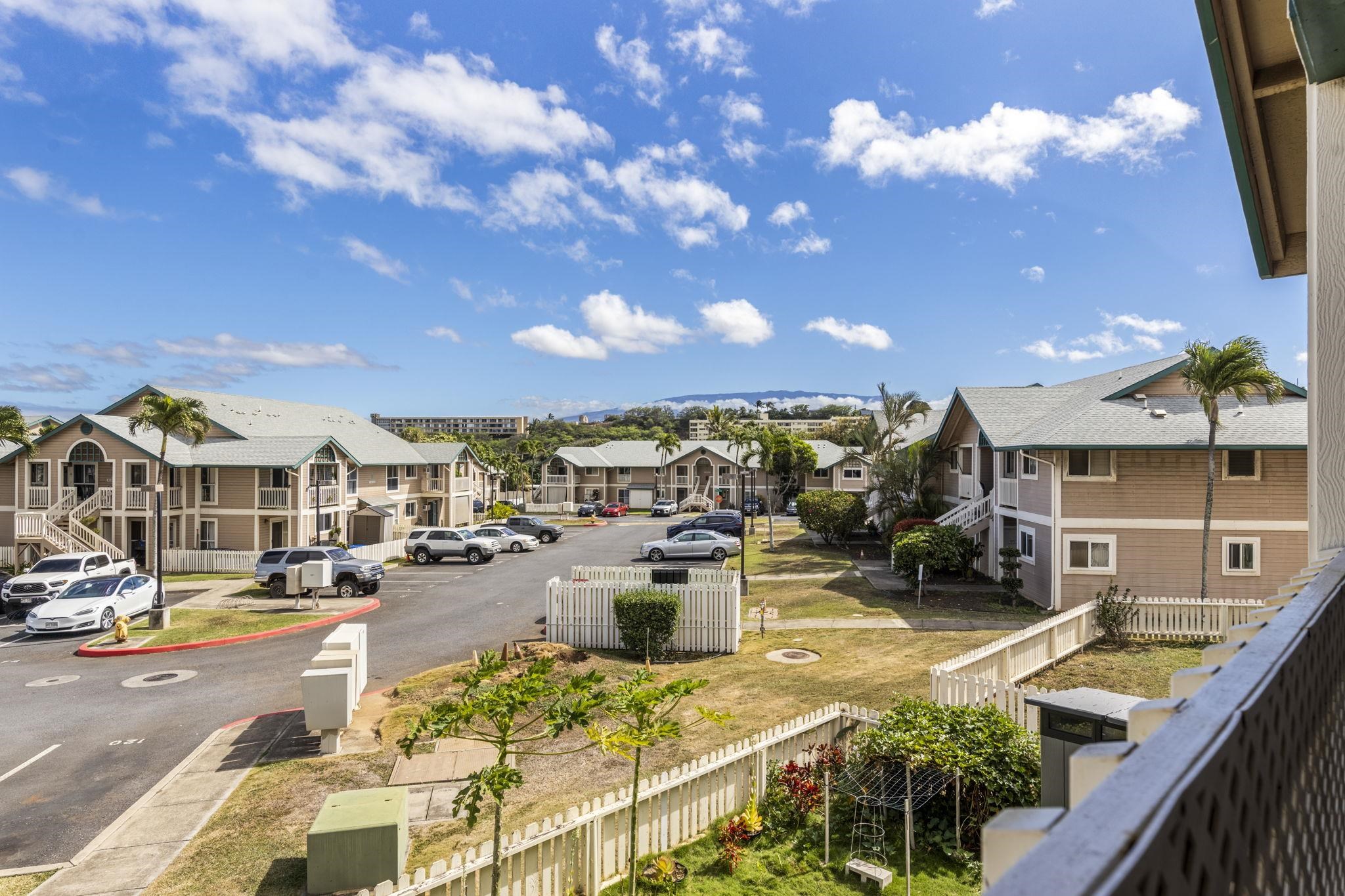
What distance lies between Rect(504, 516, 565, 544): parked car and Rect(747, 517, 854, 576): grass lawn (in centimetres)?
1180

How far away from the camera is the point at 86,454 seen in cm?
3266

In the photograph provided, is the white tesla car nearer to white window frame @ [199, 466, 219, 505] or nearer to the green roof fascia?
white window frame @ [199, 466, 219, 505]

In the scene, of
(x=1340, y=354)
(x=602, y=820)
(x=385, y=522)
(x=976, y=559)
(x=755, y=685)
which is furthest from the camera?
(x=385, y=522)

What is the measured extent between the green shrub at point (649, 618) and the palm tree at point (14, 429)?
31.9 meters

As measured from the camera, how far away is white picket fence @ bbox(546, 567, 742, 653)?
57.0 ft

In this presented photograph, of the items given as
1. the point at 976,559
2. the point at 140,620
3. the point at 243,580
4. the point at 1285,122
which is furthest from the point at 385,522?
the point at 1285,122

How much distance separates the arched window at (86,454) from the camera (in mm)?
32531

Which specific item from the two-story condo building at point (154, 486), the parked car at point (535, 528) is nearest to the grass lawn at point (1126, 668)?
the two-story condo building at point (154, 486)

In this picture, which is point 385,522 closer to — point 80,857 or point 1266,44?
point 80,857

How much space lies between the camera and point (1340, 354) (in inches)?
163

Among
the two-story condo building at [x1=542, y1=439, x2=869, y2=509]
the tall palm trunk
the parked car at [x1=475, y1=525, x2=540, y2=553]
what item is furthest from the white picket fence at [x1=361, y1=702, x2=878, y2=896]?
the two-story condo building at [x1=542, y1=439, x2=869, y2=509]

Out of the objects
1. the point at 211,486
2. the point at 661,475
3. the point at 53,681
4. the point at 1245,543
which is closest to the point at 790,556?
the point at 1245,543

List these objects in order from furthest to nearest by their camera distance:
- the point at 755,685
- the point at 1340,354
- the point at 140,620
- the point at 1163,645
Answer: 1. the point at 140,620
2. the point at 1163,645
3. the point at 755,685
4. the point at 1340,354

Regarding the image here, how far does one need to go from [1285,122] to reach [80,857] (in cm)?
1479
